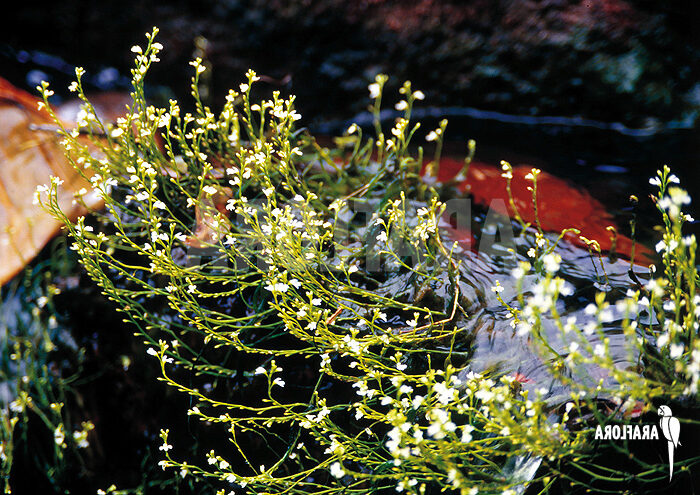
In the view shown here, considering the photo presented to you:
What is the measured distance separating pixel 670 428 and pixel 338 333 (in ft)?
3.54

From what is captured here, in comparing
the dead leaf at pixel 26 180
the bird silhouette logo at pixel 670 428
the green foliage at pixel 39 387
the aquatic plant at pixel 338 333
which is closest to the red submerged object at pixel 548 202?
the aquatic plant at pixel 338 333

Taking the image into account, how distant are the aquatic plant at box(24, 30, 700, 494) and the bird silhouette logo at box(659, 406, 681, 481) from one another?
0.05 m

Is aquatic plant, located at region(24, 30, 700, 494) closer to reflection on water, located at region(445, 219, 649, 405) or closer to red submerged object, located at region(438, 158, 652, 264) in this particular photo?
reflection on water, located at region(445, 219, 649, 405)

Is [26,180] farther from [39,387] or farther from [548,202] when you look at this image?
[548,202]

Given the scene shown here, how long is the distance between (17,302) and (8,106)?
110 centimetres

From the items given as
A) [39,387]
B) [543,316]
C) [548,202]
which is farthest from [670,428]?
[39,387]

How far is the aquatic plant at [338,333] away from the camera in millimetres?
1514

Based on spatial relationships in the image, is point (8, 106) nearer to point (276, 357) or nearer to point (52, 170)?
point (52, 170)

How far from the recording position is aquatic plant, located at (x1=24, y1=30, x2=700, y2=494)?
1514 millimetres

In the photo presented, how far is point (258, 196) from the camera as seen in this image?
228cm

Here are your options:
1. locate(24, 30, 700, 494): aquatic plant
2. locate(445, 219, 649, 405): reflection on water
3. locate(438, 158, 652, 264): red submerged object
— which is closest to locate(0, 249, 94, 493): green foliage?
locate(24, 30, 700, 494): aquatic plant

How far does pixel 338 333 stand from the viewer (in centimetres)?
195

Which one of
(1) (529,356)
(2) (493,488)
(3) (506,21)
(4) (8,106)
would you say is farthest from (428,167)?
(4) (8,106)

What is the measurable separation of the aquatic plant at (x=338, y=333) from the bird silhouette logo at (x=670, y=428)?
0.16 feet
